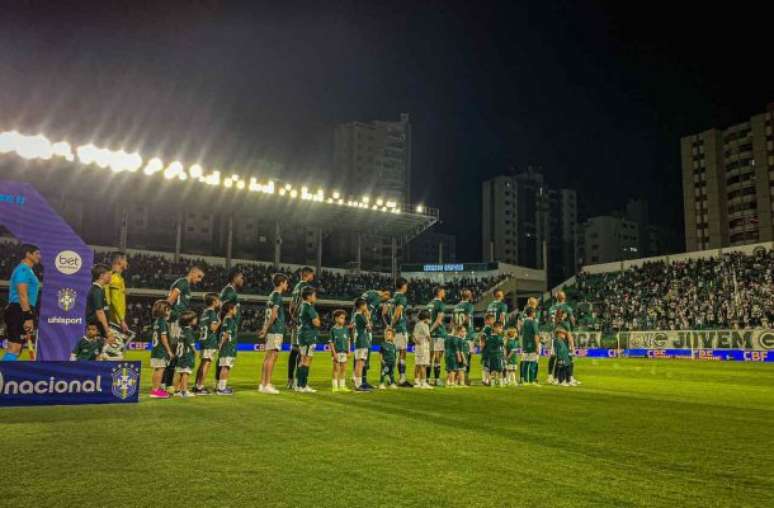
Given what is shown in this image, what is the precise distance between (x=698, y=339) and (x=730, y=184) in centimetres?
6980

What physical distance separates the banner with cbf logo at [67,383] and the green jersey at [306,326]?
3.31m

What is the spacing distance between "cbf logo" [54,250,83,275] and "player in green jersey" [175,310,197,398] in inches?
153

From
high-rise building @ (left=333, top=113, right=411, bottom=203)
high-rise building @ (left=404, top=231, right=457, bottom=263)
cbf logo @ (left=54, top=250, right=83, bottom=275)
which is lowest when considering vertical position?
cbf logo @ (left=54, top=250, right=83, bottom=275)

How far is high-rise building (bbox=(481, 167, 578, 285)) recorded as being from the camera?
131000mm

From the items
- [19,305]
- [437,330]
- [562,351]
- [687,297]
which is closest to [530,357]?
[562,351]

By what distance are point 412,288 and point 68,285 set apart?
51.4 meters

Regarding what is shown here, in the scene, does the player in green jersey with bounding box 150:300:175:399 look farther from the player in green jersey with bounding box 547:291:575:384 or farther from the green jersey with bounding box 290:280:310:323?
the player in green jersey with bounding box 547:291:575:384

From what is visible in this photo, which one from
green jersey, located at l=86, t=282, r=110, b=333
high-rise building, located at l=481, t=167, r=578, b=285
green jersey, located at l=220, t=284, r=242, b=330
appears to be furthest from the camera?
high-rise building, located at l=481, t=167, r=578, b=285

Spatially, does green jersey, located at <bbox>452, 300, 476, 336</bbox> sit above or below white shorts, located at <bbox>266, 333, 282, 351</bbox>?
above

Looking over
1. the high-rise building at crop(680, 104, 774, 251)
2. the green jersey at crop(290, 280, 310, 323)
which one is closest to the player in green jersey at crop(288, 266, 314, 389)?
the green jersey at crop(290, 280, 310, 323)

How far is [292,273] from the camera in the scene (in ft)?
189

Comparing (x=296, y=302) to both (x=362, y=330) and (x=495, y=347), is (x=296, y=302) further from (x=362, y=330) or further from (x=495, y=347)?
(x=495, y=347)

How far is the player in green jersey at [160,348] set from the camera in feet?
33.7

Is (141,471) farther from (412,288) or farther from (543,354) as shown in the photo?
(412,288)
